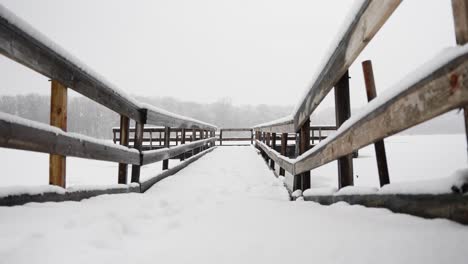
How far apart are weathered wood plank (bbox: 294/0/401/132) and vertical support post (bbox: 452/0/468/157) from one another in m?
0.33

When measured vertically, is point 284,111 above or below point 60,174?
above

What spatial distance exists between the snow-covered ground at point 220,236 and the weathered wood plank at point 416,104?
0.42 m

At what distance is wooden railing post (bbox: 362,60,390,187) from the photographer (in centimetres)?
233

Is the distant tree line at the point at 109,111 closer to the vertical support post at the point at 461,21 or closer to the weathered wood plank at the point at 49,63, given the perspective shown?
the weathered wood plank at the point at 49,63

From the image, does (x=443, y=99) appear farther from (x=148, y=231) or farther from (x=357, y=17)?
(x=148, y=231)

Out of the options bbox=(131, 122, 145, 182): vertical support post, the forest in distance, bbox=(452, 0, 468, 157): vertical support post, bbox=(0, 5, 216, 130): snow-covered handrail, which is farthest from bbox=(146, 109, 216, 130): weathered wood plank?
the forest in distance

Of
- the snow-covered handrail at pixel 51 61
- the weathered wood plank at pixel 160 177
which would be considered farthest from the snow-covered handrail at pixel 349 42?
the weathered wood plank at pixel 160 177

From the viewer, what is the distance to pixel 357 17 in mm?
1536

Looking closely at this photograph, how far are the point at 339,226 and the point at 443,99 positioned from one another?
865 millimetres

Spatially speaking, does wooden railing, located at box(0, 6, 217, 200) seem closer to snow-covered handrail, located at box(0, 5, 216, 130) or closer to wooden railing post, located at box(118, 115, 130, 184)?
snow-covered handrail, located at box(0, 5, 216, 130)

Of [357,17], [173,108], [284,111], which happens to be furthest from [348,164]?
[173,108]

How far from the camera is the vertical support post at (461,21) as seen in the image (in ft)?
2.69

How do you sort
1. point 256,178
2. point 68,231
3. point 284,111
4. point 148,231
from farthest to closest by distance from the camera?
point 284,111, point 256,178, point 148,231, point 68,231

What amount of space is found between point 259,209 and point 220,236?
776 mm
